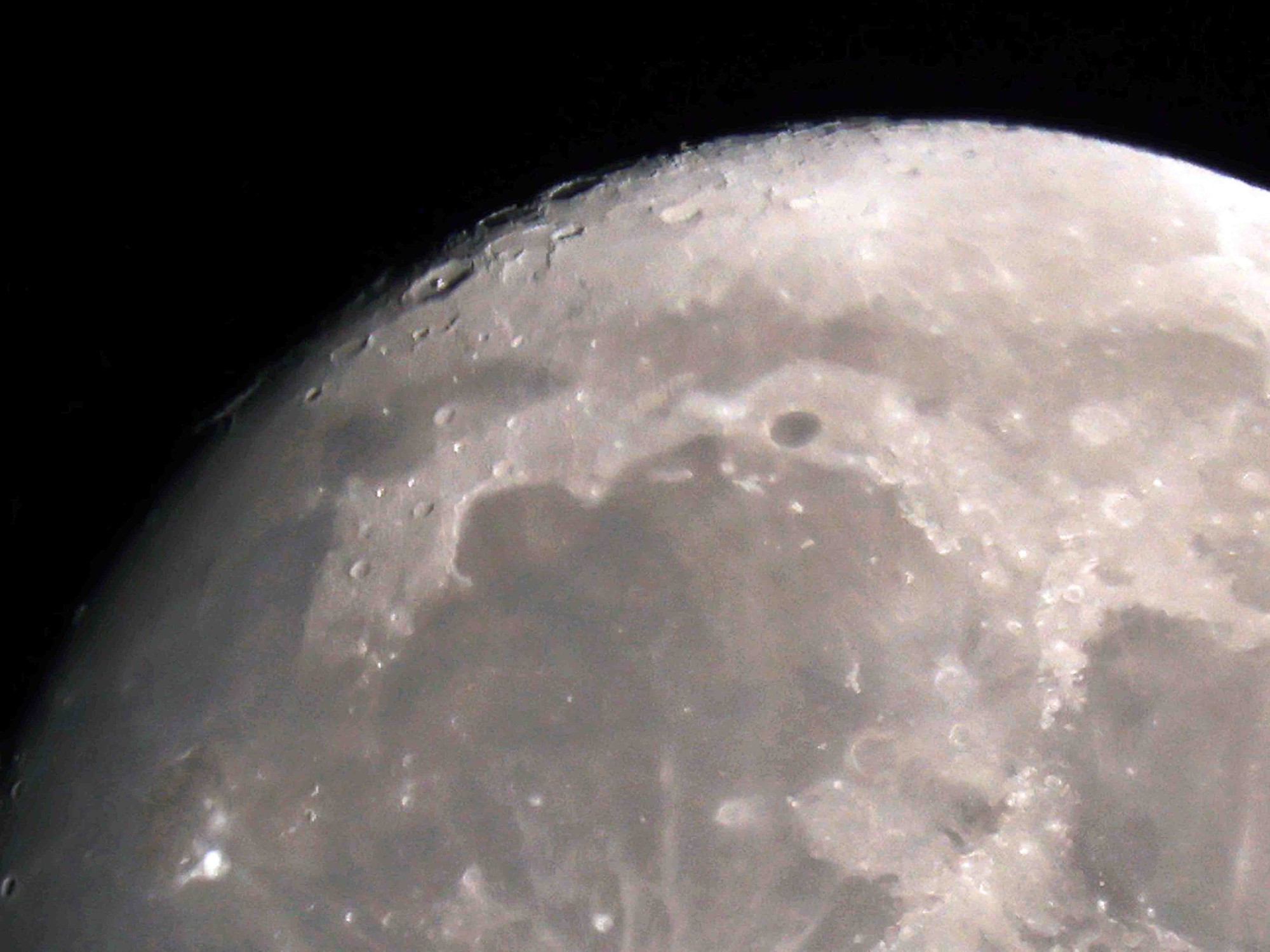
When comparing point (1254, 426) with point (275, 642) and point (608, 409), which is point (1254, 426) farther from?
point (275, 642)

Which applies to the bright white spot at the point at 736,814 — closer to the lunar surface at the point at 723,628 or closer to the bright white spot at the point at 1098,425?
the lunar surface at the point at 723,628

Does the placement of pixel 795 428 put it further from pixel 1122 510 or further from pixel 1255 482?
pixel 1255 482

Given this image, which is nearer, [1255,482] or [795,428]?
[1255,482]

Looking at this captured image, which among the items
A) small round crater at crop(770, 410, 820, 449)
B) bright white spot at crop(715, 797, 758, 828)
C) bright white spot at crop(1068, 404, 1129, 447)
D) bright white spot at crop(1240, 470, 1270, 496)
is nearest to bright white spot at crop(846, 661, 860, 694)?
bright white spot at crop(715, 797, 758, 828)

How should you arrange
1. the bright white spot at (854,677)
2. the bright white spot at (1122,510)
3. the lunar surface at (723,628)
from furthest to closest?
the bright white spot at (1122,510)
the bright white spot at (854,677)
the lunar surface at (723,628)

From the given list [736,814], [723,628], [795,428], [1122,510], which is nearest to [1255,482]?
[1122,510]

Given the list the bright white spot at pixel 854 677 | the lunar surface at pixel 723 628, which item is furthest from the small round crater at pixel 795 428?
the bright white spot at pixel 854 677

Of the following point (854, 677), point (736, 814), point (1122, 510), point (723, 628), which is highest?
point (1122, 510)

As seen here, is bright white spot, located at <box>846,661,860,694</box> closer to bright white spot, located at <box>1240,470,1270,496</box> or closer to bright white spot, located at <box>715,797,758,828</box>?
bright white spot, located at <box>715,797,758,828</box>
